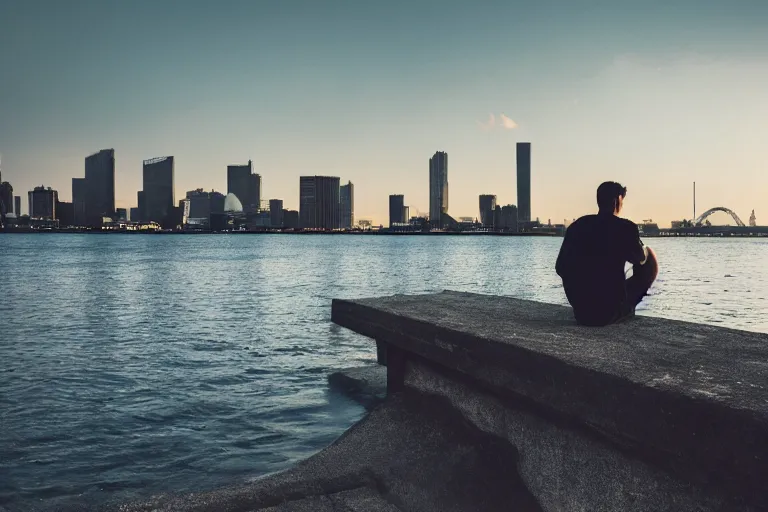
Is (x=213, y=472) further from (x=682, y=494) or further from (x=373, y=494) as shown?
(x=682, y=494)

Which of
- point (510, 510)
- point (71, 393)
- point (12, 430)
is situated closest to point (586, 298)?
point (510, 510)

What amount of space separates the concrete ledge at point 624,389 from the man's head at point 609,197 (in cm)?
107

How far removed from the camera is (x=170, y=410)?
896cm

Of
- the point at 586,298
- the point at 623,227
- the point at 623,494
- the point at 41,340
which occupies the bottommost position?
the point at 41,340

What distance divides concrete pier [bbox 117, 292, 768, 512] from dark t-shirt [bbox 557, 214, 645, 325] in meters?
0.22

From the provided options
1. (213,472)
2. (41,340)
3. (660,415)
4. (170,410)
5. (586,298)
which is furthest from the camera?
(41,340)

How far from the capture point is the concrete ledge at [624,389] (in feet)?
9.14

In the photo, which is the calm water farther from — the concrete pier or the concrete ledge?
the concrete ledge

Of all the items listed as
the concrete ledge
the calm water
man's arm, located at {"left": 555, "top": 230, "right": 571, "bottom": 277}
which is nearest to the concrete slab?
the calm water

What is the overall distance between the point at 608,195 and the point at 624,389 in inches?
98.9

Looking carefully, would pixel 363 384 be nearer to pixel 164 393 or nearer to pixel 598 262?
pixel 164 393

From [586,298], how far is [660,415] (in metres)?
2.25

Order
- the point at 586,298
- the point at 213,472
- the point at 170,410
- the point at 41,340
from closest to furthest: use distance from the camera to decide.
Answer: the point at 586,298 → the point at 213,472 → the point at 170,410 → the point at 41,340

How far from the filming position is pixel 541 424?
14.1ft
